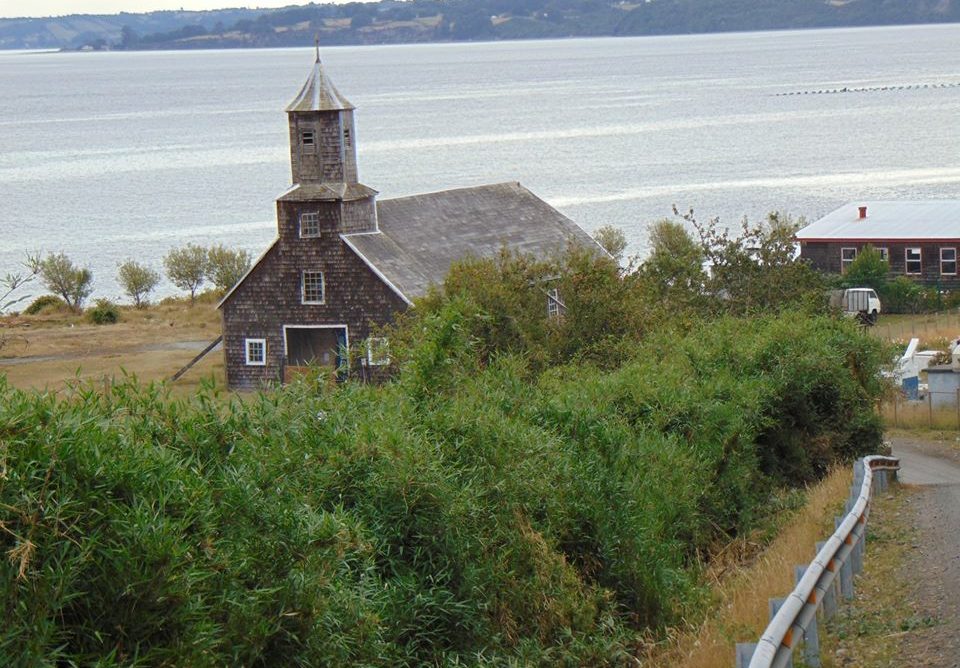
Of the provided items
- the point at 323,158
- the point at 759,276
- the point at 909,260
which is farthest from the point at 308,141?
the point at 909,260

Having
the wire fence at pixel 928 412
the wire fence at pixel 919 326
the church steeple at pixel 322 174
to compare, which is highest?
the church steeple at pixel 322 174

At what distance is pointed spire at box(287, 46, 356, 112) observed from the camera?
1831 inches

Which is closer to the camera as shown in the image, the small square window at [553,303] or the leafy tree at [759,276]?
the small square window at [553,303]

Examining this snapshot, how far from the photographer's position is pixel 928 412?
35.7 metres

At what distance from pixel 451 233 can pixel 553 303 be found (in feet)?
40.2

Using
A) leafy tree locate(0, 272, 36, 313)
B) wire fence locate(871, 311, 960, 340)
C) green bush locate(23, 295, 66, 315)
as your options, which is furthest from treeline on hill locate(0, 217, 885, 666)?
green bush locate(23, 295, 66, 315)

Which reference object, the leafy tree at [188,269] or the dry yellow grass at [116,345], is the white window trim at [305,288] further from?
the leafy tree at [188,269]

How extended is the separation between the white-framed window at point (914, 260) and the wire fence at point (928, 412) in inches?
1039

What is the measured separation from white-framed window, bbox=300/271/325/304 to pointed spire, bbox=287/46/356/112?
530 centimetres

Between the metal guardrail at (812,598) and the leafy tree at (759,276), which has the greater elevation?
the leafy tree at (759,276)

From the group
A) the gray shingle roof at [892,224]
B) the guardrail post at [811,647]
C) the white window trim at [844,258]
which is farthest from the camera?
the gray shingle roof at [892,224]

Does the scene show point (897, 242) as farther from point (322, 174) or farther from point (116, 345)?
point (116, 345)

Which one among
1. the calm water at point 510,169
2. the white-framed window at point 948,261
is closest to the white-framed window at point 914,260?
the white-framed window at point 948,261

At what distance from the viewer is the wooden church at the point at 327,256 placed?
148 feet
